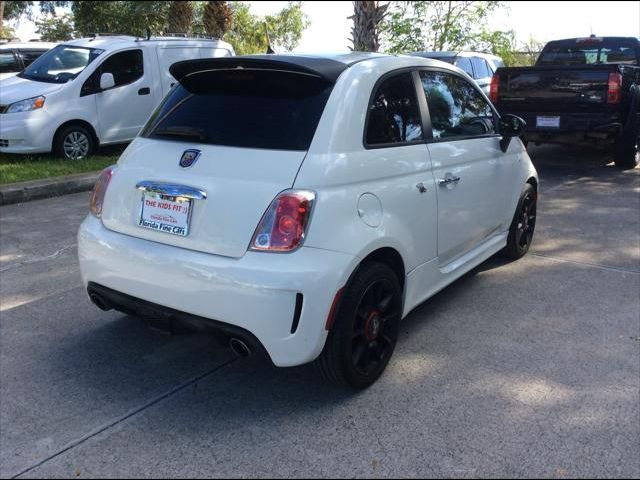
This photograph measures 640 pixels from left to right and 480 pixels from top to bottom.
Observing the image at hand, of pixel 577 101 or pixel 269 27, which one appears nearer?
pixel 577 101

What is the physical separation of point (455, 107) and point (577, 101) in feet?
16.7

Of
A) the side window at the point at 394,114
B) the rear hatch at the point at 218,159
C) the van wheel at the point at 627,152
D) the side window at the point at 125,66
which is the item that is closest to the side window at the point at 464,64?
the van wheel at the point at 627,152

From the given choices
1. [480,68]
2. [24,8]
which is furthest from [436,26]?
[24,8]

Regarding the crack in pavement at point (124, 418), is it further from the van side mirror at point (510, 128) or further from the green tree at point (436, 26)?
the green tree at point (436, 26)

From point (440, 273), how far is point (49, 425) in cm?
238

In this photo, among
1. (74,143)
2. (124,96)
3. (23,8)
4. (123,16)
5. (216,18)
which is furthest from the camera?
(23,8)

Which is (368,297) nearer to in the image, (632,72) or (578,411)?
(578,411)

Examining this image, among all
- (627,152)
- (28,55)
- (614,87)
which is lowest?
(627,152)

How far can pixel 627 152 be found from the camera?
9367mm

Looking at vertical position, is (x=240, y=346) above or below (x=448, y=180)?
below

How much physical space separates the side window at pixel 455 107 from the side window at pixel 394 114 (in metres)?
0.20

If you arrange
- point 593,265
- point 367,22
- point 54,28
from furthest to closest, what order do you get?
point 54,28
point 367,22
point 593,265

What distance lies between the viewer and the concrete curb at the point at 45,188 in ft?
24.4

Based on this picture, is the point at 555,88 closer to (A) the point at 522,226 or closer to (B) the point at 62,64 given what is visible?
(A) the point at 522,226
